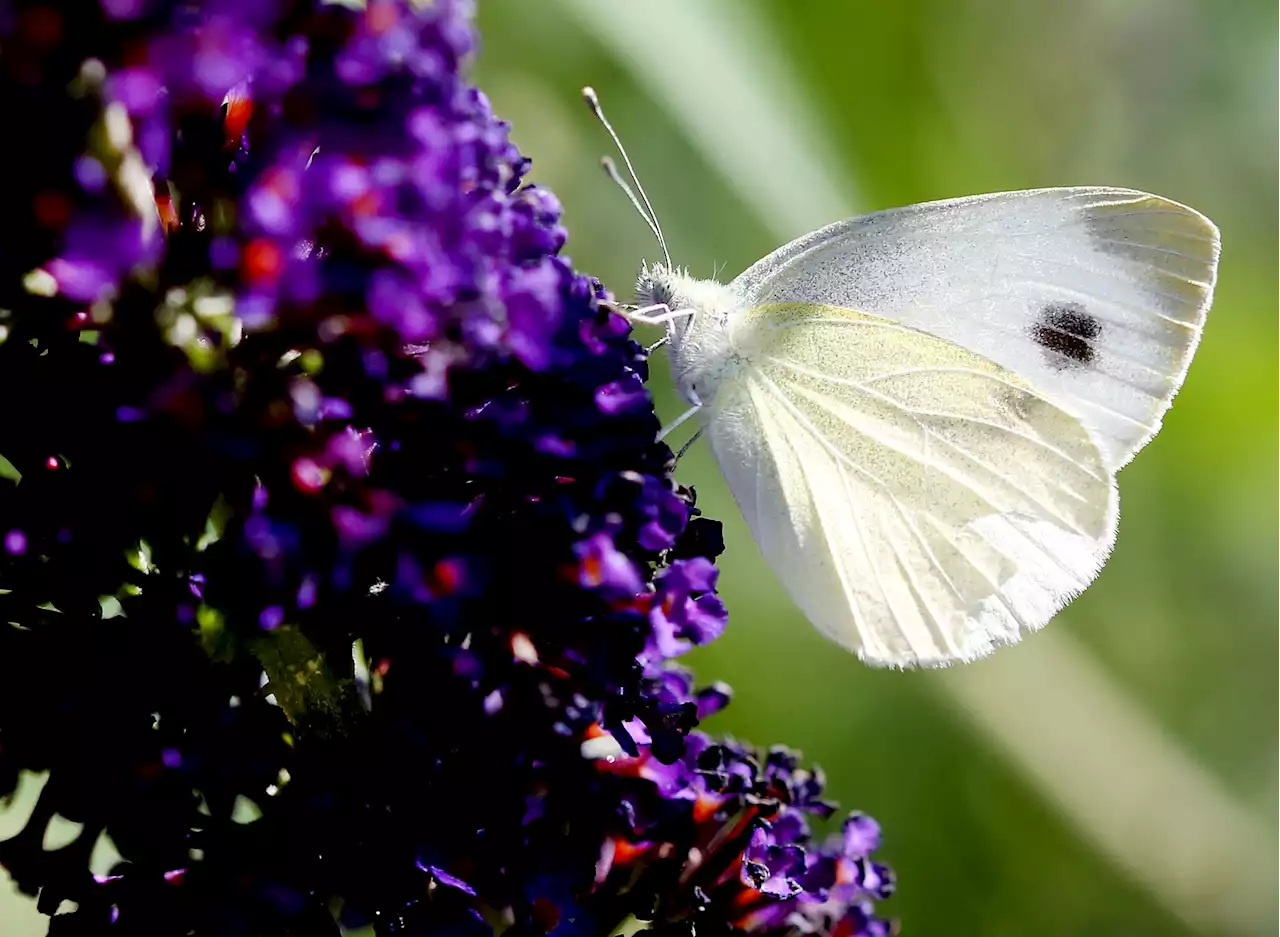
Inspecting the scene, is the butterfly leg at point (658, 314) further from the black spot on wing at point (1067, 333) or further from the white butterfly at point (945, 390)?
the black spot on wing at point (1067, 333)

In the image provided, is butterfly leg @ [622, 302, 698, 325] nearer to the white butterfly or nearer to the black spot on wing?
the white butterfly

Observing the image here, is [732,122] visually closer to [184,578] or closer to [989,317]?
[989,317]

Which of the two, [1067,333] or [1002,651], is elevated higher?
[1067,333]

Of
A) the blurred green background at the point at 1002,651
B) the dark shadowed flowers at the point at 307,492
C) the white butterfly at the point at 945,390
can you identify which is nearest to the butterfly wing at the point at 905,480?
the white butterfly at the point at 945,390

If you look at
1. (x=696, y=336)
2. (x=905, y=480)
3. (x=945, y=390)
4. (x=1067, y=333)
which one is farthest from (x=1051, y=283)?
(x=696, y=336)

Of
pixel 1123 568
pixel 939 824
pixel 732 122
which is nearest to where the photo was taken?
pixel 732 122

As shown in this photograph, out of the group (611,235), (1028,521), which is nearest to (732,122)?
(611,235)

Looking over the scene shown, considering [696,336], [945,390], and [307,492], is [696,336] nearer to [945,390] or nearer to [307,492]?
[945,390]
